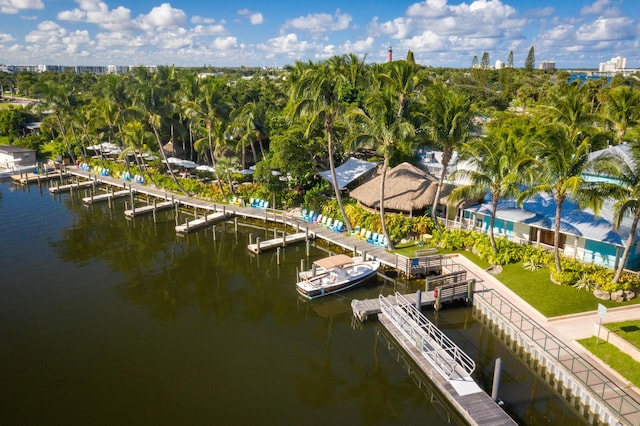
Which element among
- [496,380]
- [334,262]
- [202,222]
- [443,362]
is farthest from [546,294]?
[202,222]

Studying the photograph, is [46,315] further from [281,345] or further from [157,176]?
[157,176]

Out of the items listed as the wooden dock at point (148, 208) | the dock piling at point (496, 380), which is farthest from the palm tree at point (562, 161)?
the wooden dock at point (148, 208)

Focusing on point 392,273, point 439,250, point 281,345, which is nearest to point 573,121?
point 439,250

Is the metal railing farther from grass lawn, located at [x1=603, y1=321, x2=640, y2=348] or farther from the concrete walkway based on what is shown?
grass lawn, located at [x1=603, y1=321, x2=640, y2=348]

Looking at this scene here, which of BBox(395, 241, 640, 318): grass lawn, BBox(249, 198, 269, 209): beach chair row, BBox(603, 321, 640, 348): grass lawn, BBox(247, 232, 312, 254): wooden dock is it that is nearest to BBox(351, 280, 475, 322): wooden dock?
BBox(395, 241, 640, 318): grass lawn

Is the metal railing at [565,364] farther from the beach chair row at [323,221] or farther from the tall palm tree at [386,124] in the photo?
the beach chair row at [323,221]

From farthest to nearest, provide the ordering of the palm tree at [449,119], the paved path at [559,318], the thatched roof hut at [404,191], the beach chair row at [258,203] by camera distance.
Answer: the beach chair row at [258,203]
the thatched roof hut at [404,191]
the palm tree at [449,119]
the paved path at [559,318]
